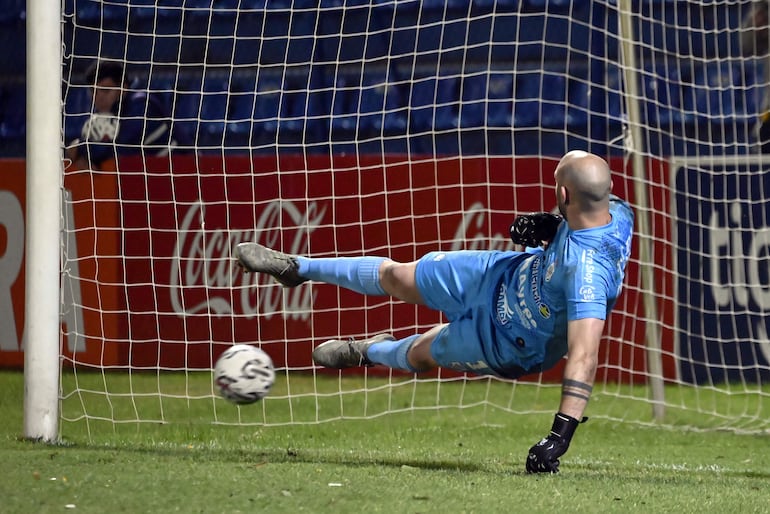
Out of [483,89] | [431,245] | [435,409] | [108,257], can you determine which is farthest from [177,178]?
[483,89]

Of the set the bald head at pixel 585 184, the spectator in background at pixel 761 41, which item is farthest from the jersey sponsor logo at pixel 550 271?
the spectator in background at pixel 761 41

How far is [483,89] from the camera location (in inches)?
394

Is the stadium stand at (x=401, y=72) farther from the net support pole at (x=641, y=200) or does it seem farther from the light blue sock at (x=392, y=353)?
the light blue sock at (x=392, y=353)

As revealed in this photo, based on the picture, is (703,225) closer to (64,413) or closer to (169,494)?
(64,413)

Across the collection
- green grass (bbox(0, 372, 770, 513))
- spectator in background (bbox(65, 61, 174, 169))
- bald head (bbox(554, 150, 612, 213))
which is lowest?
green grass (bbox(0, 372, 770, 513))

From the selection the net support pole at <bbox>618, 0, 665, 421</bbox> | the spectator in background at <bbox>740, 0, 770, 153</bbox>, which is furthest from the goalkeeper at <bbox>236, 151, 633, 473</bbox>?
the spectator in background at <bbox>740, 0, 770, 153</bbox>

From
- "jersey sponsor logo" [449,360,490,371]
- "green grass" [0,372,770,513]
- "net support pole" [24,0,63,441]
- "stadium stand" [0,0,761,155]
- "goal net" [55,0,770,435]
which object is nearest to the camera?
"green grass" [0,372,770,513]

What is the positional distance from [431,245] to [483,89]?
7.62 feet

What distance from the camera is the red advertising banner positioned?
802 centimetres

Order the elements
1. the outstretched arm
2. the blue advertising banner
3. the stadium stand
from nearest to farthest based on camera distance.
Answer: the outstretched arm < the blue advertising banner < the stadium stand

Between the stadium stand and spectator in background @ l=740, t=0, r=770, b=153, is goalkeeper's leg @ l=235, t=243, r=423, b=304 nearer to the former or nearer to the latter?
spectator in background @ l=740, t=0, r=770, b=153

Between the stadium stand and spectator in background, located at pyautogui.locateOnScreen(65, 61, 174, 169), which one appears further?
the stadium stand

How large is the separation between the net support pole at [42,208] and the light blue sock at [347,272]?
114 centimetres

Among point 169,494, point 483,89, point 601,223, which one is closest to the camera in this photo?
point 169,494
